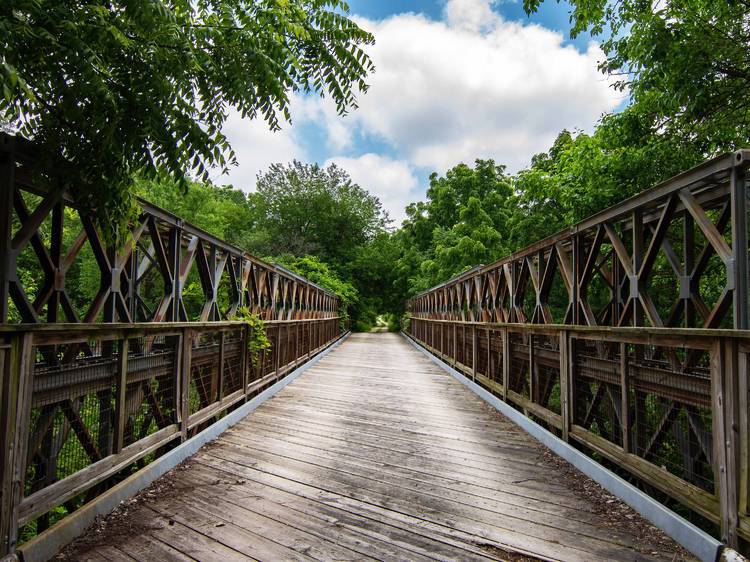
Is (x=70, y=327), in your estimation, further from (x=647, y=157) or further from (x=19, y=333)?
(x=647, y=157)

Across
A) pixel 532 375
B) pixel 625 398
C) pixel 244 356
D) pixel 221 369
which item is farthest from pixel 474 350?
pixel 625 398

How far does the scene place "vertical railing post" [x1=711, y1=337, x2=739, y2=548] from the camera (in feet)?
6.52

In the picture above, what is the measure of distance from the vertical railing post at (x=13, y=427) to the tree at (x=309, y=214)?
3034cm

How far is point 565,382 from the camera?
3924 mm

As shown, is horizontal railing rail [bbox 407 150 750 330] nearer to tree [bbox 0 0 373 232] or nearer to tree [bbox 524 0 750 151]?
tree [bbox 524 0 750 151]

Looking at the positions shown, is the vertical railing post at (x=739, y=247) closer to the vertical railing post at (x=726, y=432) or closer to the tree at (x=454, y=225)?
the vertical railing post at (x=726, y=432)

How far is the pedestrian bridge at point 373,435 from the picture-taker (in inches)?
85.3

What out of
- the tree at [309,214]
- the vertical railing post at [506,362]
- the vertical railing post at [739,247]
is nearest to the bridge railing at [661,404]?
the vertical railing post at [739,247]

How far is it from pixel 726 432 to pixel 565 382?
1.89 meters

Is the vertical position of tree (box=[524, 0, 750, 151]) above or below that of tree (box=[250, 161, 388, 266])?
below

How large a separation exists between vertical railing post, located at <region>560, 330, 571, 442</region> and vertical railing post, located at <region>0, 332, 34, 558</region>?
3.90m

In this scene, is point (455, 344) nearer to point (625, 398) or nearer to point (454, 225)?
point (625, 398)

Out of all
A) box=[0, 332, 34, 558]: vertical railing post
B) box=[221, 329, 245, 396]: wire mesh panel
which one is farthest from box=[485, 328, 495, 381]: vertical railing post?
box=[0, 332, 34, 558]: vertical railing post

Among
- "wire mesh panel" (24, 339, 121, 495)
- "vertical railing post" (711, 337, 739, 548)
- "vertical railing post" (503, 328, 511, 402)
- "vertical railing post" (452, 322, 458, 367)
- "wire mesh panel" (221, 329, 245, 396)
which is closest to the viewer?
"vertical railing post" (711, 337, 739, 548)
